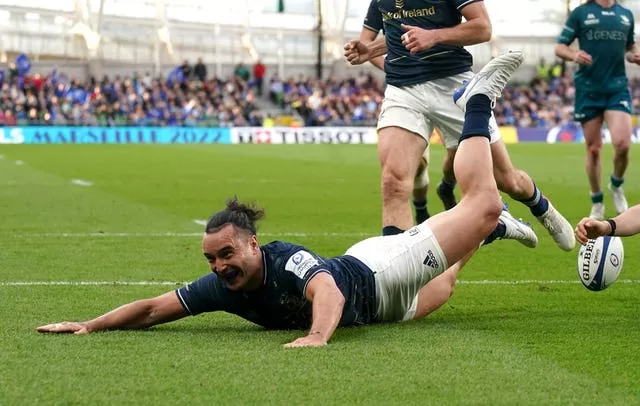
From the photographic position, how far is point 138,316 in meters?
6.44

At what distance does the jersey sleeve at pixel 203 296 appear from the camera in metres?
6.39

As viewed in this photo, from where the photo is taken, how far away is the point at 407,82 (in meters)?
9.11

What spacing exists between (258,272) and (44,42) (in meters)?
51.4

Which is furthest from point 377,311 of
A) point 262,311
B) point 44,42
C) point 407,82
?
point 44,42

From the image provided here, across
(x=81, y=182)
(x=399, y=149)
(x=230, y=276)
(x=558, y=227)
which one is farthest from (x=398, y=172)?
(x=81, y=182)

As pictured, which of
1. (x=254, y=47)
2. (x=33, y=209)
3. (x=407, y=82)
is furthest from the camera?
(x=254, y=47)

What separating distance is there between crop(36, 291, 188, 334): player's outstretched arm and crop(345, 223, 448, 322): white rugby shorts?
102cm

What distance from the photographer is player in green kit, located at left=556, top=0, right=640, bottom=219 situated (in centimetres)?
1328

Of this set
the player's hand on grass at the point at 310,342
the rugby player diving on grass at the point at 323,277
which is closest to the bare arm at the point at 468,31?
the rugby player diving on grass at the point at 323,277

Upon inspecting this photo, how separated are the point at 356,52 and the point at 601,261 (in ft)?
9.49

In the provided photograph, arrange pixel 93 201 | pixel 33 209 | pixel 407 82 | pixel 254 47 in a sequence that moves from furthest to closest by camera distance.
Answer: pixel 254 47 → pixel 93 201 → pixel 33 209 → pixel 407 82

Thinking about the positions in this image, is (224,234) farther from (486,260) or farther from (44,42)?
(44,42)

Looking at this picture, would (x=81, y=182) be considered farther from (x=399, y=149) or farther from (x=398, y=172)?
(x=398, y=172)

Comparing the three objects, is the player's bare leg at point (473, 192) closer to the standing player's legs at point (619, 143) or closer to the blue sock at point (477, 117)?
the blue sock at point (477, 117)
